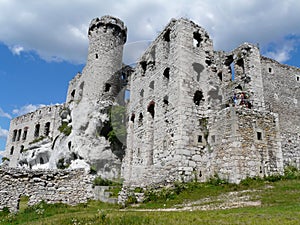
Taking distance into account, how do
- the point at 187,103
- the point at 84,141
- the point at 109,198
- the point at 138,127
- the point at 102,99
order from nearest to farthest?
the point at 109,198 < the point at 187,103 < the point at 138,127 < the point at 84,141 < the point at 102,99

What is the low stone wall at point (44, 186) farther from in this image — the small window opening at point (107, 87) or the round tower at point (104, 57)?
the small window opening at point (107, 87)

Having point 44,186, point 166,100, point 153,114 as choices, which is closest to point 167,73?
point 166,100

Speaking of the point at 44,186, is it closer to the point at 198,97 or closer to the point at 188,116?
the point at 188,116

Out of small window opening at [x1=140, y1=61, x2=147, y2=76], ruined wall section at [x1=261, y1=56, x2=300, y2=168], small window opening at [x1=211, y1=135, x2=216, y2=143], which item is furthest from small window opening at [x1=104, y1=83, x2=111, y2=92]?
ruined wall section at [x1=261, y1=56, x2=300, y2=168]

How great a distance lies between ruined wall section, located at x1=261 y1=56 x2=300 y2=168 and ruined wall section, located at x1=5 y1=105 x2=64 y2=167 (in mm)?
34114

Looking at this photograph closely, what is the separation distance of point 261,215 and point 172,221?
8.56 feet

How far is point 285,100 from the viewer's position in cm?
2269

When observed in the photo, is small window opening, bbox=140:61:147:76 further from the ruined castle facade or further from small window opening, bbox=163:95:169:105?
small window opening, bbox=163:95:169:105

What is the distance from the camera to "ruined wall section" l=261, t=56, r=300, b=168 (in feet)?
69.5

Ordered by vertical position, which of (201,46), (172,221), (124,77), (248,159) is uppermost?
(124,77)

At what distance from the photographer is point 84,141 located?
90.8ft

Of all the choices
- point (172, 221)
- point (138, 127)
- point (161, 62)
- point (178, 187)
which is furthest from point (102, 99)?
point (172, 221)

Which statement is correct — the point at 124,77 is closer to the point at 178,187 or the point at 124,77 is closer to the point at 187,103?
the point at 187,103

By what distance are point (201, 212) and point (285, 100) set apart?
16.5m
